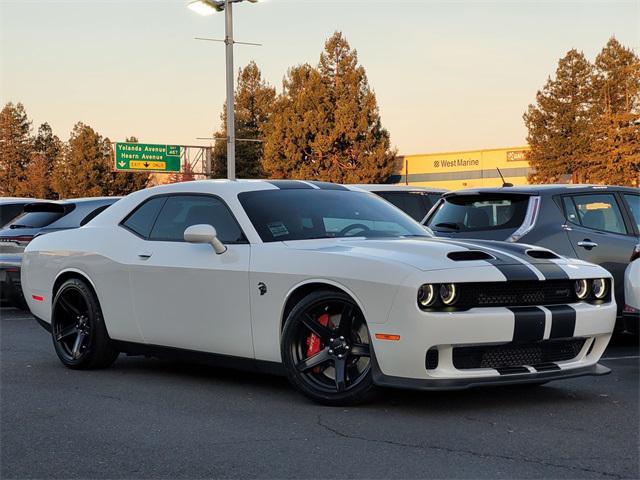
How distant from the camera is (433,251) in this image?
636cm

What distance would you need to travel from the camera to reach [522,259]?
21.1 feet

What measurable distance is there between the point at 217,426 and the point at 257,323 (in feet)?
3.67

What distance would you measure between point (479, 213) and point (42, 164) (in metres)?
89.6

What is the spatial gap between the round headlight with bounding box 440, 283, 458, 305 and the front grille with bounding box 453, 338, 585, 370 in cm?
28

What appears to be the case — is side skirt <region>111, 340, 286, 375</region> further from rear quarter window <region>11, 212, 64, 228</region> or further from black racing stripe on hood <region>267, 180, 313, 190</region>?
rear quarter window <region>11, 212, 64, 228</region>

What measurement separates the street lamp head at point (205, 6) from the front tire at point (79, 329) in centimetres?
1702

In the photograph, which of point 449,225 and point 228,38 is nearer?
point 449,225

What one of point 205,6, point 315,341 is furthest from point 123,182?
point 315,341

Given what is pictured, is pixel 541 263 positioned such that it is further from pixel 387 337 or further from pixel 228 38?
pixel 228 38

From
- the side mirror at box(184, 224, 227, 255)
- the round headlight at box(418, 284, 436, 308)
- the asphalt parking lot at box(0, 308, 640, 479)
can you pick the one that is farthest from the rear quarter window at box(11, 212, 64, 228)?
the round headlight at box(418, 284, 436, 308)

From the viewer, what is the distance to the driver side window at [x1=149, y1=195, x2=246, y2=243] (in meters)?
7.29

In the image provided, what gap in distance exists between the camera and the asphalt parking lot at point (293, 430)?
4.83m

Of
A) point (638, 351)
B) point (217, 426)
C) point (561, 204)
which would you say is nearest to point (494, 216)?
point (561, 204)

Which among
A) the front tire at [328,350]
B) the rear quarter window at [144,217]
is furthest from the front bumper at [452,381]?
the rear quarter window at [144,217]
